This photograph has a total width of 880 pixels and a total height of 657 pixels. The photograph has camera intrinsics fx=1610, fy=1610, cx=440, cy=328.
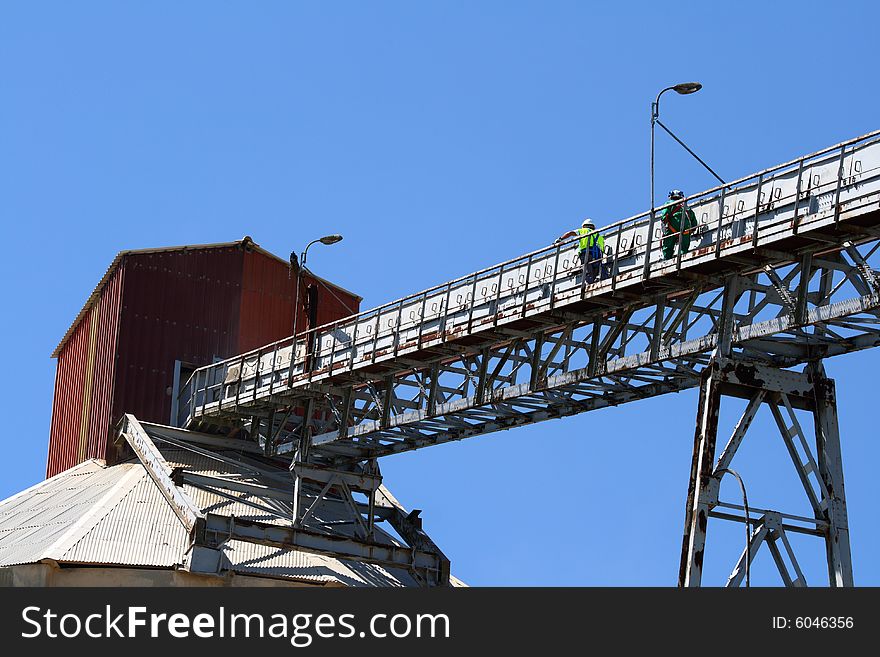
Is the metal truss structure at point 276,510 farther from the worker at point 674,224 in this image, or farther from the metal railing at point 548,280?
the worker at point 674,224

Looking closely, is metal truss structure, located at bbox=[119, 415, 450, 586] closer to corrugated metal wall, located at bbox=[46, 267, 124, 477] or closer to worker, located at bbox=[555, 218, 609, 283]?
corrugated metal wall, located at bbox=[46, 267, 124, 477]

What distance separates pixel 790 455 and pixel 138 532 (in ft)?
62.7

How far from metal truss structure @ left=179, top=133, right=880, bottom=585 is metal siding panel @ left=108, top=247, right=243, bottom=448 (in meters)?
3.36

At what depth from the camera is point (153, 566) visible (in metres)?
41.0

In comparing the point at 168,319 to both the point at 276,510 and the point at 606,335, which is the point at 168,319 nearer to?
the point at 276,510

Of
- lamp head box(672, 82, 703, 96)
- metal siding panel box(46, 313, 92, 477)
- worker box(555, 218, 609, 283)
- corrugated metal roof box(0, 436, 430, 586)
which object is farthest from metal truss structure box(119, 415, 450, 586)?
lamp head box(672, 82, 703, 96)

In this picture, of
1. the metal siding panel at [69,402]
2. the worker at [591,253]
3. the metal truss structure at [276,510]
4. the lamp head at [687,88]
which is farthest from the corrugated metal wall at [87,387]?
the lamp head at [687,88]

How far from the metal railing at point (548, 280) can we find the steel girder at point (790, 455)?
2667mm

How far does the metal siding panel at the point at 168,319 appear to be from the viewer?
51438 mm

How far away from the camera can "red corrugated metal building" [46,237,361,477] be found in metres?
51.5

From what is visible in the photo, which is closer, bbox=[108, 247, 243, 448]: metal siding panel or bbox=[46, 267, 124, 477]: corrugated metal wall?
bbox=[108, 247, 243, 448]: metal siding panel

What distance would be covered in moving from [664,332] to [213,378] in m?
19.5
